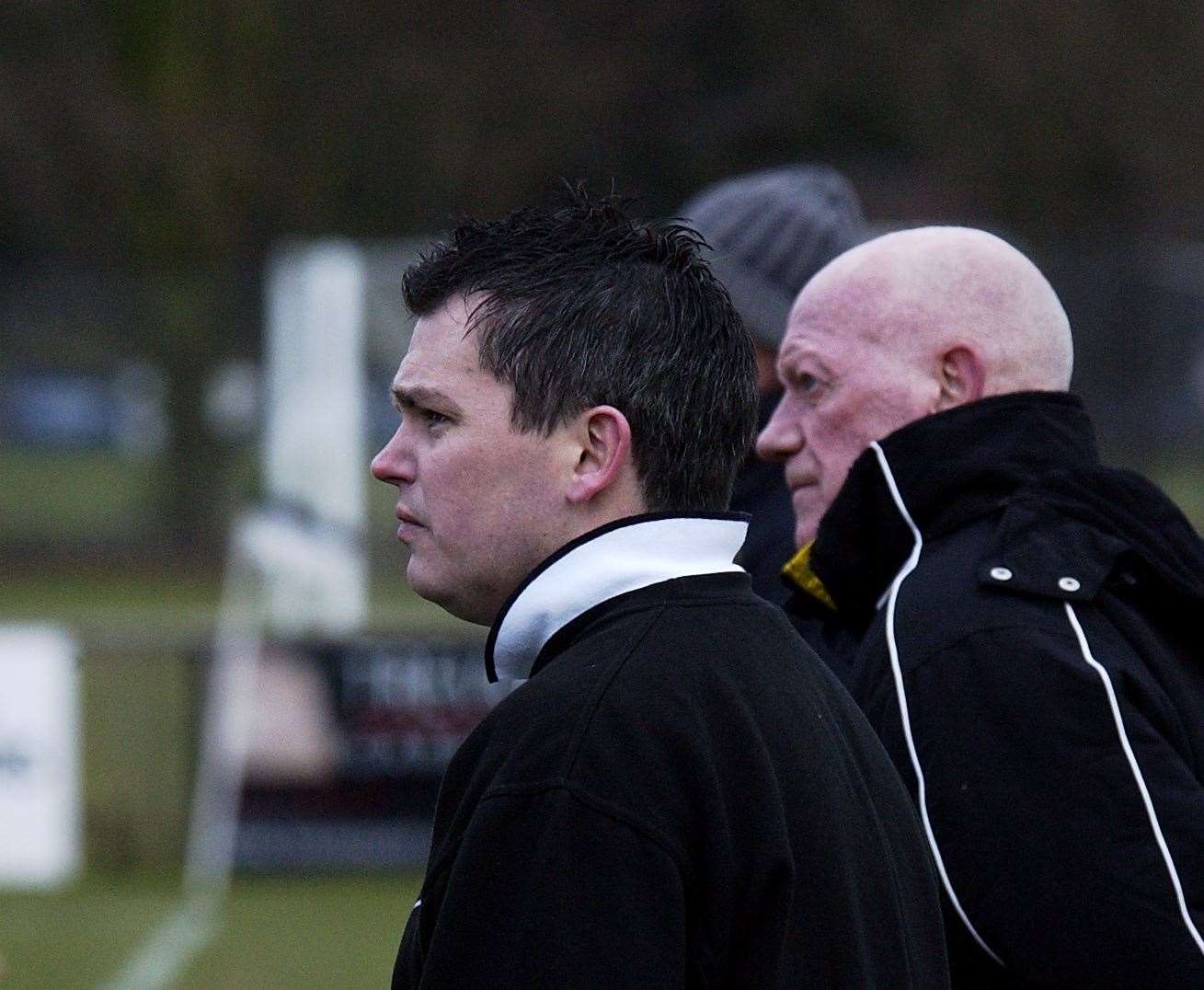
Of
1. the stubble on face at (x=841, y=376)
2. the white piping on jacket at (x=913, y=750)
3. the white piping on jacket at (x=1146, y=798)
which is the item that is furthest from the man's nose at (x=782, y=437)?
the white piping on jacket at (x=1146, y=798)

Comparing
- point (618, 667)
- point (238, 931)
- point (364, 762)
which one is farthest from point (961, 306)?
point (364, 762)

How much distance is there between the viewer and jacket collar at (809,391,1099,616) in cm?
244

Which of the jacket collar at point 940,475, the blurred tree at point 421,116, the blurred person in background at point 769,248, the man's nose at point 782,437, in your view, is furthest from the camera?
the blurred tree at point 421,116

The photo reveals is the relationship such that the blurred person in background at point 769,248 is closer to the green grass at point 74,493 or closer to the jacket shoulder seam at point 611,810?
the jacket shoulder seam at point 611,810

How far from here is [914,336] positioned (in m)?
2.60

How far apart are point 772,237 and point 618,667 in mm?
2286

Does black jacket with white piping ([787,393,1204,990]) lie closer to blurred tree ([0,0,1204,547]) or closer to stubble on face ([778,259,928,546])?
stubble on face ([778,259,928,546])

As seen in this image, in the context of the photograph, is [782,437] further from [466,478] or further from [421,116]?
[421,116]

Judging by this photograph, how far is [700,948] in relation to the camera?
1.61 m

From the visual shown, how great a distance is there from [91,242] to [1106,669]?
70.8ft

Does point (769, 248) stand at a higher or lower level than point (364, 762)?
higher

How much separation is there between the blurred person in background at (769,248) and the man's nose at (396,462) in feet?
4.46

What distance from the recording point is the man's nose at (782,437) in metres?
2.77

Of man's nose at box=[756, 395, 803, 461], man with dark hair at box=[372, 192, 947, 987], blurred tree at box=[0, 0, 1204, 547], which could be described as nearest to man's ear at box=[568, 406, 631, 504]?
man with dark hair at box=[372, 192, 947, 987]
